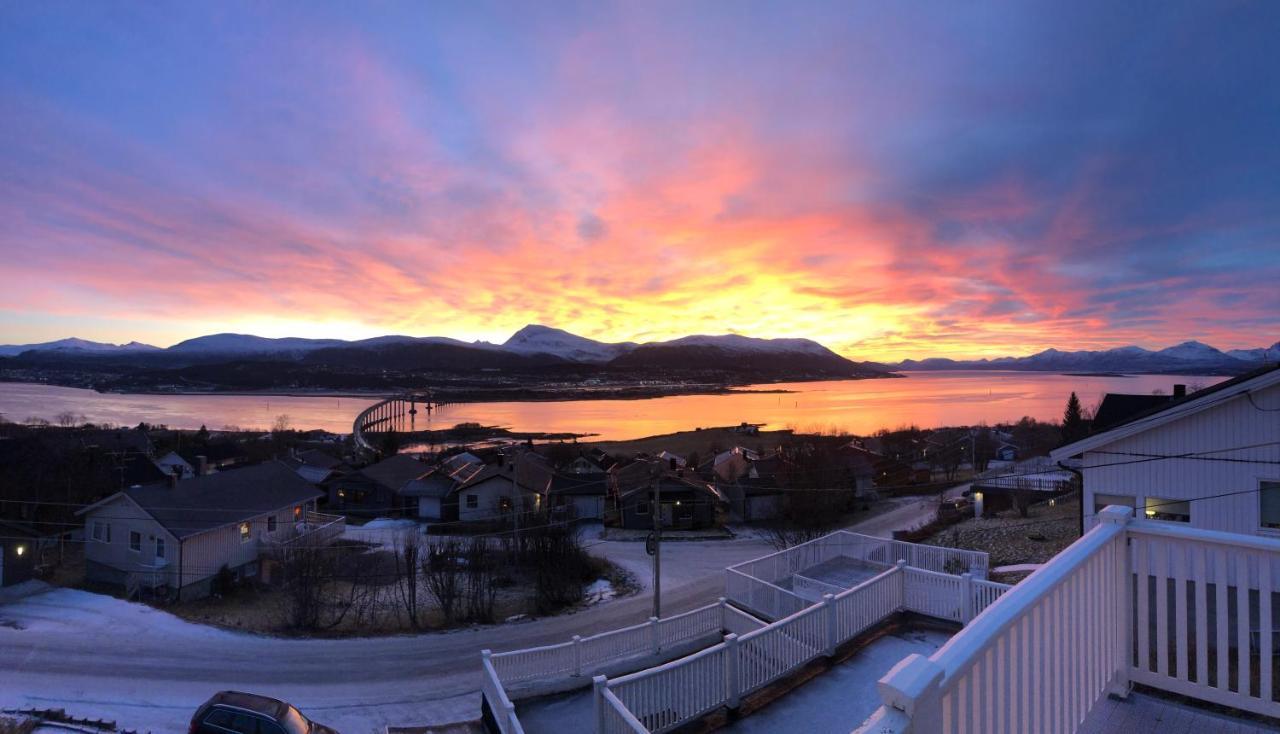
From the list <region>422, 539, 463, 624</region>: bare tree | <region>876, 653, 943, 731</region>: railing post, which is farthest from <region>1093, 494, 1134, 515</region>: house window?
<region>422, 539, 463, 624</region>: bare tree

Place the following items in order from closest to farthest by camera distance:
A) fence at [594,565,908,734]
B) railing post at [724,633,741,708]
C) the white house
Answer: fence at [594,565,908,734], railing post at [724,633,741,708], the white house

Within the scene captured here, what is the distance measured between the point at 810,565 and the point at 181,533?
67.1 feet

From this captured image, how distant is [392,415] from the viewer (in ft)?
382

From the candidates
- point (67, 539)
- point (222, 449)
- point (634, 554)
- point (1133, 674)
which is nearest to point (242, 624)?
point (67, 539)

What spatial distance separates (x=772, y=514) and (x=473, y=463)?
21.5 meters

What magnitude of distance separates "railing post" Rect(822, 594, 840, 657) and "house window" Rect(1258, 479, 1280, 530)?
695cm

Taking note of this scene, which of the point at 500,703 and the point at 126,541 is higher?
the point at 500,703

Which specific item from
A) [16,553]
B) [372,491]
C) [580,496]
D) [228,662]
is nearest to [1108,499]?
[228,662]

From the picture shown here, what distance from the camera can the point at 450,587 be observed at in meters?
18.0

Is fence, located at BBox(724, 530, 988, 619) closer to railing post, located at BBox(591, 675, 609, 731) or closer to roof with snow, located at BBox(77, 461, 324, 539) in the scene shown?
railing post, located at BBox(591, 675, 609, 731)

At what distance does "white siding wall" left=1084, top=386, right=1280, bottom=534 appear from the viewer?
8812 mm

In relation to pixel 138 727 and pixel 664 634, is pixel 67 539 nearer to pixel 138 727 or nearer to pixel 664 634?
pixel 138 727

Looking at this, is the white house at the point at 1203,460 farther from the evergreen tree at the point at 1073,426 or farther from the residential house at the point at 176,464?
the residential house at the point at 176,464

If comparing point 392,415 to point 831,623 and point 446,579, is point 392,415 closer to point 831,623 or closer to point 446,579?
point 446,579
